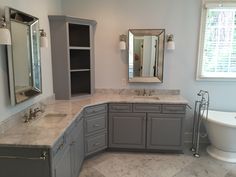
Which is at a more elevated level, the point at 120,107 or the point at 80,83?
the point at 80,83

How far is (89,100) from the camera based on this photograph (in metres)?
3.40

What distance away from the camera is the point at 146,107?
3377 millimetres

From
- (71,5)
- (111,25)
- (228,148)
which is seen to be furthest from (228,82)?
(71,5)

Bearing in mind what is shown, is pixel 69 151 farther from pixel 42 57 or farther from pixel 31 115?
pixel 42 57

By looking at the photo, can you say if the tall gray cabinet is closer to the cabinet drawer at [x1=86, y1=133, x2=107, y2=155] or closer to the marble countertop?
the marble countertop

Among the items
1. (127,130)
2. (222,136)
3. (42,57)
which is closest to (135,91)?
(127,130)

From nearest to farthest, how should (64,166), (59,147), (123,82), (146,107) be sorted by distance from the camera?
(59,147) < (64,166) < (146,107) < (123,82)

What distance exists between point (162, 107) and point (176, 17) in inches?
62.0

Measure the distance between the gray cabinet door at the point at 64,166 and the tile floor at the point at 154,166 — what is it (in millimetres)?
726

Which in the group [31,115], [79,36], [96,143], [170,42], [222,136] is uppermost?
[79,36]

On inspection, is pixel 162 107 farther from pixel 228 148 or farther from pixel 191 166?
pixel 228 148

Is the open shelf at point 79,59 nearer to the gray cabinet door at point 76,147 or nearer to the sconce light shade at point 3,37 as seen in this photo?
the gray cabinet door at point 76,147

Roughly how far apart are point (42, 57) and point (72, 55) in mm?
838

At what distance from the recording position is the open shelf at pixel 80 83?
3.80 meters
